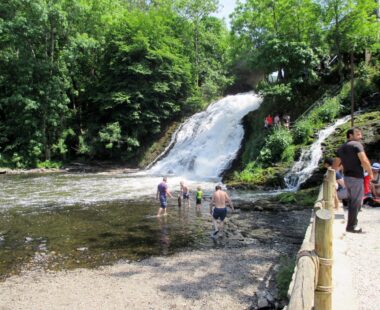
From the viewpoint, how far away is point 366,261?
6.25 metres

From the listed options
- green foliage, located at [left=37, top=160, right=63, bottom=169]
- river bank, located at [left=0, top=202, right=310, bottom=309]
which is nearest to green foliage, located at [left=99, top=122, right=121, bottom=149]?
green foliage, located at [left=37, top=160, right=63, bottom=169]

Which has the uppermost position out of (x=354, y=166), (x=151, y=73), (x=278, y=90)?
(x=151, y=73)

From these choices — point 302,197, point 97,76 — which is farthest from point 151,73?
point 302,197

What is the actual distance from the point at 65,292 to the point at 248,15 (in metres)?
25.7

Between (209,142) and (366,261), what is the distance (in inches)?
906

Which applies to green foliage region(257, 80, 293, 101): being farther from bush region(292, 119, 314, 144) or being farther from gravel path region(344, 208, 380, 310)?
gravel path region(344, 208, 380, 310)

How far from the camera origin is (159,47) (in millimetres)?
34938

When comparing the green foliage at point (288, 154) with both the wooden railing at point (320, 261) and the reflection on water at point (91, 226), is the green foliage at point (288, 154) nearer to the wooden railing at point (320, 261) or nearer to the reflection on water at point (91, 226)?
the reflection on water at point (91, 226)

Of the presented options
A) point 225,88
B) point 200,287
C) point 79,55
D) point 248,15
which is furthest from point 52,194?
point 225,88

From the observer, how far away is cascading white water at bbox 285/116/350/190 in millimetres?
18266

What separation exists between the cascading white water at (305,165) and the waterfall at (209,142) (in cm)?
673

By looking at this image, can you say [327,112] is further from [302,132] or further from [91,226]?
[91,226]

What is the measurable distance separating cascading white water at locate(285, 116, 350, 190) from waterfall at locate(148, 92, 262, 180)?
673cm

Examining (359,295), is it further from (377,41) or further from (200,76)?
(200,76)
